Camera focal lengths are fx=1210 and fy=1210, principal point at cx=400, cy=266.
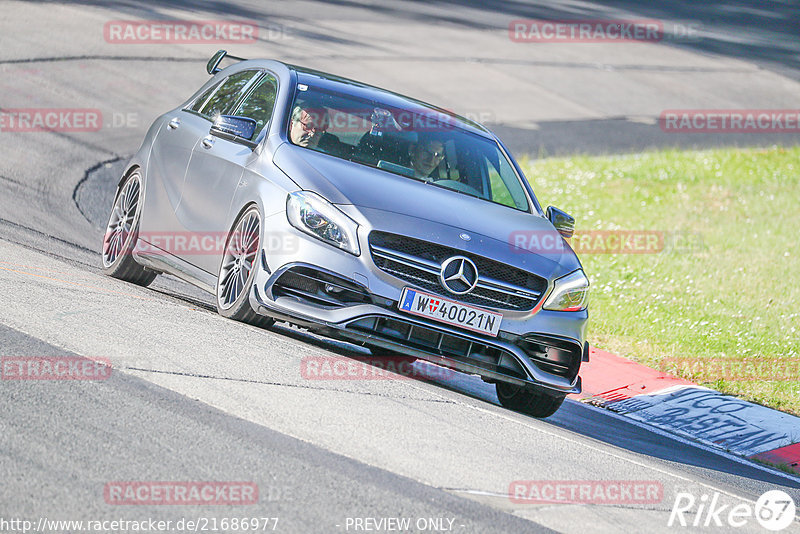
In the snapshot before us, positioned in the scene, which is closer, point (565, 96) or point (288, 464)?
point (288, 464)

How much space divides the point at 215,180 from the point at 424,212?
5.41ft

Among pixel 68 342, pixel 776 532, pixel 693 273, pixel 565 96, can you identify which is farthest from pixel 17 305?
pixel 565 96

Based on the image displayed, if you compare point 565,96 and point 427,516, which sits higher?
point 565,96

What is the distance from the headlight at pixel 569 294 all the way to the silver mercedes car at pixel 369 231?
10 mm

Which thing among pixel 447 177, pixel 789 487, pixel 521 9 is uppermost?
pixel 521 9

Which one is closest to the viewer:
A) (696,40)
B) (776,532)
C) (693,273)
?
(776,532)

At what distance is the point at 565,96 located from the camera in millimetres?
24844

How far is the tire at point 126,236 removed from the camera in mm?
9133

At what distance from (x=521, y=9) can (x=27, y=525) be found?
32725mm

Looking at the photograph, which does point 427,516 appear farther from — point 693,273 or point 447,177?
point 693,273

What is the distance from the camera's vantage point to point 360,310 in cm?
693

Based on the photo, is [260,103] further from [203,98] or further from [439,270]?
[439,270]

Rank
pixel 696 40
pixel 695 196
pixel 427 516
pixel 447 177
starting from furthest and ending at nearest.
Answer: pixel 696 40, pixel 695 196, pixel 447 177, pixel 427 516

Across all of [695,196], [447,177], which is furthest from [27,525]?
[695,196]
